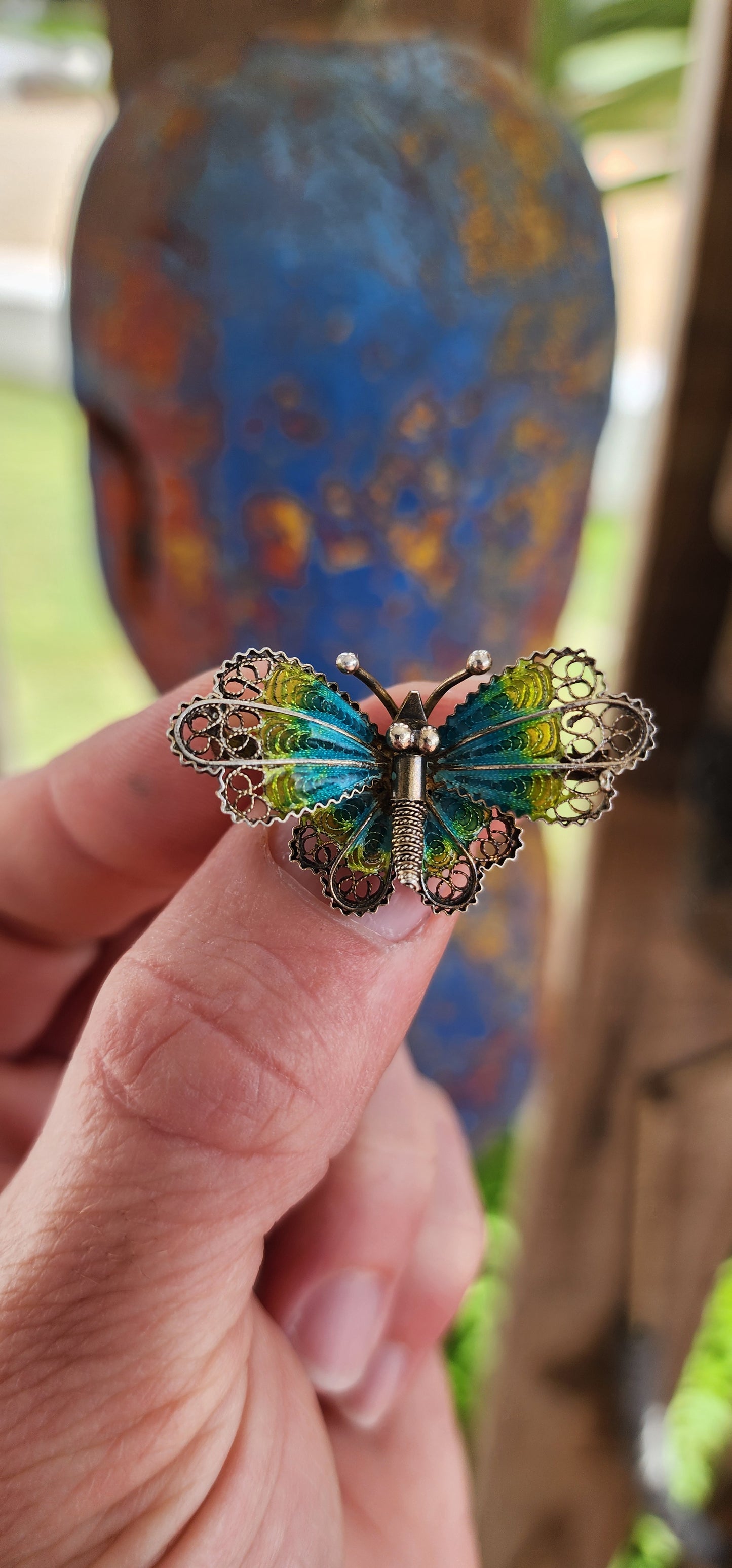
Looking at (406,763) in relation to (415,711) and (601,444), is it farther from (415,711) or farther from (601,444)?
(601,444)

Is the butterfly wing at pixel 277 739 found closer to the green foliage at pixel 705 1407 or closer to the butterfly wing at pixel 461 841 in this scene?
the butterfly wing at pixel 461 841

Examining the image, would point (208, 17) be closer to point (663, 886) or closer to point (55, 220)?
point (663, 886)

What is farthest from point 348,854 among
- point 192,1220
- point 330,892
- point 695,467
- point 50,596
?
point 50,596

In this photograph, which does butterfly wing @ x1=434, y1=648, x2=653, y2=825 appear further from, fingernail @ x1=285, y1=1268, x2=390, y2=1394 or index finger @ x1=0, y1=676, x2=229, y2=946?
fingernail @ x1=285, y1=1268, x2=390, y2=1394

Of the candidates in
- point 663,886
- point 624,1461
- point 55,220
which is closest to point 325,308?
point 663,886

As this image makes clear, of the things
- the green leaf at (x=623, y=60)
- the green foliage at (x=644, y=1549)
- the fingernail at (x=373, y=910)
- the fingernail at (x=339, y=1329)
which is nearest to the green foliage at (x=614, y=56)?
the green leaf at (x=623, y=60)

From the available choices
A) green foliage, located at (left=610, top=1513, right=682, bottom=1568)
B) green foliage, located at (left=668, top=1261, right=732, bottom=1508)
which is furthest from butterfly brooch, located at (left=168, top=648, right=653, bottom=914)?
green foliage, located at (left=610, top=1513, right=682, bottom=1568)
